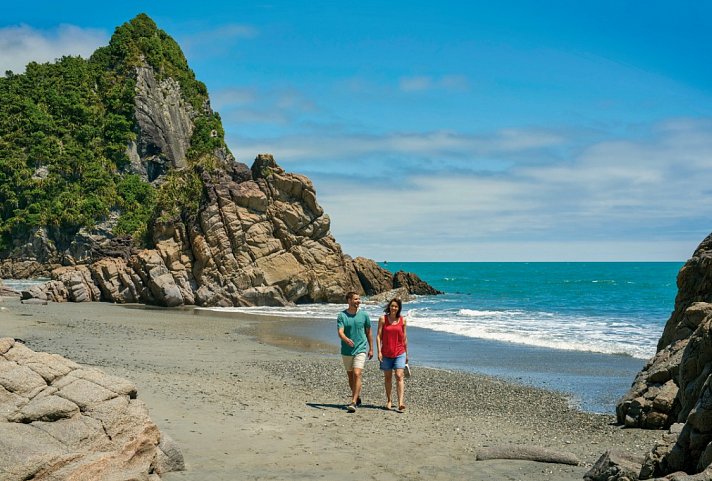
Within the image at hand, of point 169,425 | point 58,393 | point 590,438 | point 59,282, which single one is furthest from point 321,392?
point 59,282

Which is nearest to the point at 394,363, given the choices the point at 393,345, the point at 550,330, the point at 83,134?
the point at 393,345

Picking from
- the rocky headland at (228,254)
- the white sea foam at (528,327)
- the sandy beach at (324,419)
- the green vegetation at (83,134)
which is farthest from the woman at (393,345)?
the green vegetation at (83,134)

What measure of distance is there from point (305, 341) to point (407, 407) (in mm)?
12929

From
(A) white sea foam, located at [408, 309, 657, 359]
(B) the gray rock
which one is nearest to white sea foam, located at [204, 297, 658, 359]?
(A) white sea foam, located at [408, 309, 657, 359]

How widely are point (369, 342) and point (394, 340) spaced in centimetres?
45

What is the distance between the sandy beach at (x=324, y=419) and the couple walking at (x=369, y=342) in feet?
2.10

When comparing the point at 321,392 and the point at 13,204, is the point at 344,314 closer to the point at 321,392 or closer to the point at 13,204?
the point at 321,392

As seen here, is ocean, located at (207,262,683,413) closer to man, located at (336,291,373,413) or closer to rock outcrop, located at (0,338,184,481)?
man, located at (336,291,373,413)

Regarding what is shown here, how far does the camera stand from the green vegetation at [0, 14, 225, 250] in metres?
72.4

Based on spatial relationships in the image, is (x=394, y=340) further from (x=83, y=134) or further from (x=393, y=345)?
(x=83, y=134)

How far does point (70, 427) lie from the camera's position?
Result: 668cm

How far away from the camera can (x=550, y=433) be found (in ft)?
35.0

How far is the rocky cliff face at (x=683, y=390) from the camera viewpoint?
588 cm

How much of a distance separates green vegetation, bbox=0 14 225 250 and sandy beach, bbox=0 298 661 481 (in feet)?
159
